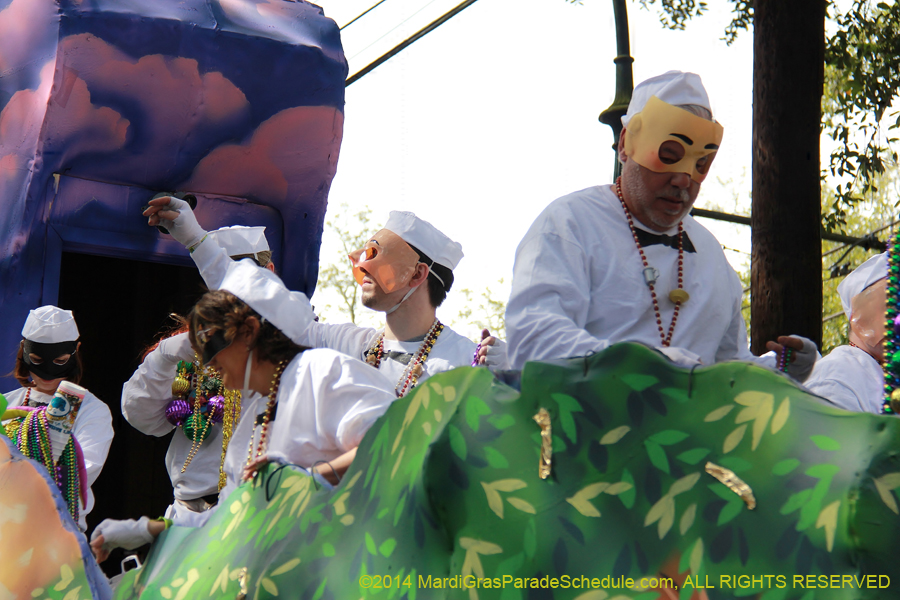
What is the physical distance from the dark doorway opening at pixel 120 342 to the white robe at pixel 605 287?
186 inches

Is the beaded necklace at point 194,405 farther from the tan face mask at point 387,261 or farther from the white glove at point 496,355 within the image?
the white glove at point 496,355

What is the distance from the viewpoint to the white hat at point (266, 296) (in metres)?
2.66

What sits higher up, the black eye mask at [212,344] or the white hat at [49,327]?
the black eye mask at [212,344]

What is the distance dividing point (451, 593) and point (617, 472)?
1.20 feet

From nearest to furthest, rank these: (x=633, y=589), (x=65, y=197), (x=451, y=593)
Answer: (x=633, y=589)
(x=451, y=593)
(x=65, y=197)

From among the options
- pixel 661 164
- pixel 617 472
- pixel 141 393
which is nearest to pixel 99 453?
pixel 141 393

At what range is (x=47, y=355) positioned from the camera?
4.48 metres

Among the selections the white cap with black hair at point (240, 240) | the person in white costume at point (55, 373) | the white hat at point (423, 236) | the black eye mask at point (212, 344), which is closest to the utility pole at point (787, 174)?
the white hat at point (423, 236)

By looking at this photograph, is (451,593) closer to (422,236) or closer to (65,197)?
(422,236)

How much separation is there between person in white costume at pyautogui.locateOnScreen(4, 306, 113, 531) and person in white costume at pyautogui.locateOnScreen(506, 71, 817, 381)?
2858 mm

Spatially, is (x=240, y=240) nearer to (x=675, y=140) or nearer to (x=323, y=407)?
(x=323, y=407)

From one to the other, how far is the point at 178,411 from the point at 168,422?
7.2 inches

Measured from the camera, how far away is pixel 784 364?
8.66ft

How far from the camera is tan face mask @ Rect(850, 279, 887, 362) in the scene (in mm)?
3092
